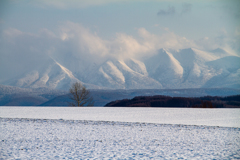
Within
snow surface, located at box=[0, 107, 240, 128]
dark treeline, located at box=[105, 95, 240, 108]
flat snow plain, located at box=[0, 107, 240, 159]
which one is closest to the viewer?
flat snow plain, located at box=[0, 107, 240, 159]

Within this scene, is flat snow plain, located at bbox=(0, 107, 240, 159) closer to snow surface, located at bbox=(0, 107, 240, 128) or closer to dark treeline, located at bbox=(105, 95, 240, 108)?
snow surface, located at bbox=(0, 107, 240, 128)

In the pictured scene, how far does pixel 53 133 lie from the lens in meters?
20.1

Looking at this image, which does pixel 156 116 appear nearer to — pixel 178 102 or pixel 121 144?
pixel 121 144

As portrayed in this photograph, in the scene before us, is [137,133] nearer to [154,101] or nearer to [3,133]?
[3,133]

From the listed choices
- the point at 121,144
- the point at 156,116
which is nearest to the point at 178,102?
the point at 156,116

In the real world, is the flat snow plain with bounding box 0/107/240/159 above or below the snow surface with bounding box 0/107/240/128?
below

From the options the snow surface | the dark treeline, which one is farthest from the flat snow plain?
the dark treeline

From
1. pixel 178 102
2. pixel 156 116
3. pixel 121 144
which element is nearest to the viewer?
pixel 121 144

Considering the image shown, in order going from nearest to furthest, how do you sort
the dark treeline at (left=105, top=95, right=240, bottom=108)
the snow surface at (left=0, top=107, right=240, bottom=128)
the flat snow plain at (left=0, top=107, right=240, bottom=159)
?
the flat snow plain at (left=0, top=107, right=240, bottom=159)
the snow surface at (left=0, top=107, right=240, bottom=128)
the dark treeline at (left=105, top=95, right=240, bottom=108)

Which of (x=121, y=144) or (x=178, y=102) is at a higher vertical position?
(x=178, y=102)

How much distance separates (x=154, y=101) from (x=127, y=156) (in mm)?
139988

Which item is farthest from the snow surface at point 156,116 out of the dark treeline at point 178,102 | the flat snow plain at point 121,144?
the dark treeline at point 178,102

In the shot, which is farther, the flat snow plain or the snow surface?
the snow surface

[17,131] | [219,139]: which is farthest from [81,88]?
[219,139]
